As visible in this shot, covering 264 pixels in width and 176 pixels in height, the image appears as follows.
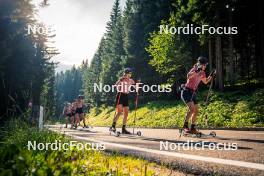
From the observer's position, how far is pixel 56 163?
181 inches

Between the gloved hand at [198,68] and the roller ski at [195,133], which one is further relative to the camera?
the gloved hand at [198,68]

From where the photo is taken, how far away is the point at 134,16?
133 feet

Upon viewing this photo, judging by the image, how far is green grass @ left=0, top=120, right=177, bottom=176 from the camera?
3.44 meters

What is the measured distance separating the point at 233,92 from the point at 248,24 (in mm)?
12794

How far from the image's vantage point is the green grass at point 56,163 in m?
3.44

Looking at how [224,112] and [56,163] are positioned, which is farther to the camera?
[224,112]

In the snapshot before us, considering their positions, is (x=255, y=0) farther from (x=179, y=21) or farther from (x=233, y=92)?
(x=233, y=92)

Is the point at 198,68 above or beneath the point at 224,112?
above
